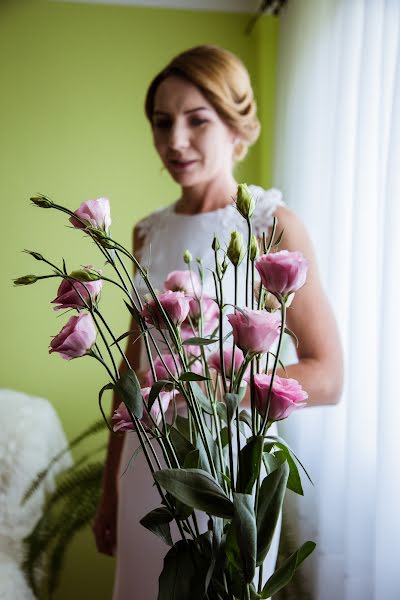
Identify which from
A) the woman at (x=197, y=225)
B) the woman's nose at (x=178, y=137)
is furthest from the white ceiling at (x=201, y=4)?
the woman's nose at (x=178, y=137)

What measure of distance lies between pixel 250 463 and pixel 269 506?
4 cm

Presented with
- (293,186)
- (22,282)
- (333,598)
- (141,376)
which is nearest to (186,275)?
(22,282)

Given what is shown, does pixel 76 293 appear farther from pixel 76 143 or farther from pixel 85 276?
pixel 76 143

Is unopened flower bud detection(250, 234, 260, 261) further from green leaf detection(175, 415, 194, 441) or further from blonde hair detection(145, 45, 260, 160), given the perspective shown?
blonde hair detection(145, 45, 260, 160)

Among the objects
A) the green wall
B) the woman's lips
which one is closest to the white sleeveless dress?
the woman's lips

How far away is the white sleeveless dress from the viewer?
1.22 metres

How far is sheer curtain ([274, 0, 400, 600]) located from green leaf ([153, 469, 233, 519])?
30.8 inches

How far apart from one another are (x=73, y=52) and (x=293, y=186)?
3.28 ft

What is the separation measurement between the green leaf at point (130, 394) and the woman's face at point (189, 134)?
77 cm

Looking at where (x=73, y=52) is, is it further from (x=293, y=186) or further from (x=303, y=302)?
(x=303, y=302)

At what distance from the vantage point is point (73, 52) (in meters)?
2.56

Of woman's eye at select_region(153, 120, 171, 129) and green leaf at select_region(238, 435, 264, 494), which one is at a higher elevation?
woman's eye at select_region(153, 120, 171, 129)

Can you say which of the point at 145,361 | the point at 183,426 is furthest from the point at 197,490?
the point at 145,361

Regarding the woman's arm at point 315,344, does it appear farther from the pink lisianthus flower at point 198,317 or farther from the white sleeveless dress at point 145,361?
the pink lisianthus flower at point 198,317
